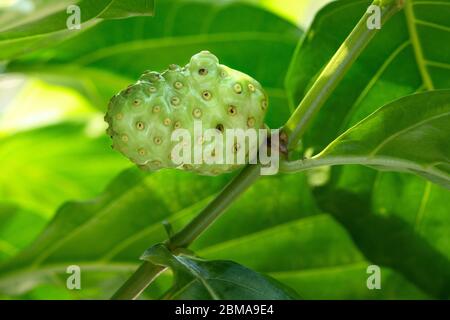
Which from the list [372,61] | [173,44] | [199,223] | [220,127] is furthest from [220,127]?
[173,44]

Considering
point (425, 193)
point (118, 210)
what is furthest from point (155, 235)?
point (425, 193)

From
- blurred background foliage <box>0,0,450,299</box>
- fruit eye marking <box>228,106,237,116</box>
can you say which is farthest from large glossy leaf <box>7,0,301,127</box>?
fruit eye marking <box>228,106,237,116</box>

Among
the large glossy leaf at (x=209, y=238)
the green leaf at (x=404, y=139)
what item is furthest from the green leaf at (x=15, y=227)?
the green leaf at (x=404, y=139)

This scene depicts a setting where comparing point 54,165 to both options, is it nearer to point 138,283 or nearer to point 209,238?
point 209,238

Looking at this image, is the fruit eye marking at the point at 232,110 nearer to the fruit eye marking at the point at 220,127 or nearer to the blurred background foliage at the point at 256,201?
the fruit eye marking at the point at 220,127

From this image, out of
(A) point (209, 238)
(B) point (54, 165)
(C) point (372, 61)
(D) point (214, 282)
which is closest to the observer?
(D) point (214, 282)

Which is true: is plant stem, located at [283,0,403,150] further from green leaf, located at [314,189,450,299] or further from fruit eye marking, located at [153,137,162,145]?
green leaf, located at [314,189,450,299]
